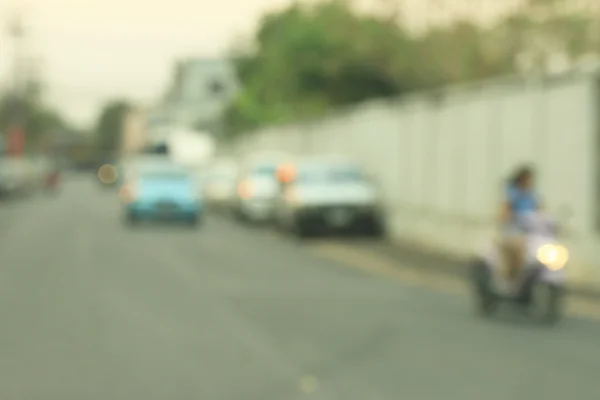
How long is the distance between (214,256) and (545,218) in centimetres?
1204

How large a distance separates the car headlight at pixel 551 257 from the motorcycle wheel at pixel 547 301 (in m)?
0.19

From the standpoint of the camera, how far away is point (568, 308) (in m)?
16.8

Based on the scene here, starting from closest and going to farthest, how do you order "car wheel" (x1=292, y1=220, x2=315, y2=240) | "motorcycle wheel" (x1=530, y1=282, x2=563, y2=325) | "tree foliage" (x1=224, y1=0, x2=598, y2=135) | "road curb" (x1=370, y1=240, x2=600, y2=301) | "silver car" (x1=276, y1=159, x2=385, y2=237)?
"motorcycle wheel" (x1=530, y1=282, x2=563, y2=325) → "road curb" (x1=370, y1=240, x2=600, y2=301) → "silver car" (x1=276, y1=159, x2=385, y2=237) → "car wheel" (x1=292, y1=220, x2=315, y2=240) → "tree foliage" (x1=224, y1=0, x2=598, y2=135)

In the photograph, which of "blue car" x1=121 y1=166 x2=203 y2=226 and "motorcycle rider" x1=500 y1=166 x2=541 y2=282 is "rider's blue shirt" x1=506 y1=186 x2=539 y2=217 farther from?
"blue car" x1=121 y1=166 x2=203 y2=226

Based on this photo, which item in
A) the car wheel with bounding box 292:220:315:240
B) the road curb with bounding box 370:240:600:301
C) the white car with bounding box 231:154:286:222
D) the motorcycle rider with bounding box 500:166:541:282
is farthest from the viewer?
the white car with bounding box 231:154:286:222

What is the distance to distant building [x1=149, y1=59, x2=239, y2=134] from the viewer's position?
98.5m

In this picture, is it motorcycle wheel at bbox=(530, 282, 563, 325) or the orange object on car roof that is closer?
motorcycle wheel at bbox=(530, 282, 563, 325)

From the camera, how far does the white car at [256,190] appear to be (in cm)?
3947

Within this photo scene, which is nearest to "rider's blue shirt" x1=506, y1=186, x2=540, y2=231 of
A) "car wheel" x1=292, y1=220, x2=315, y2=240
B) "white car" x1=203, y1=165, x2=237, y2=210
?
"car wheel" x1=292, y1=220, x2=315, y2=240

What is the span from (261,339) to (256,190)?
2659cm

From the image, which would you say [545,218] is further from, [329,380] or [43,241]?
[43,241]

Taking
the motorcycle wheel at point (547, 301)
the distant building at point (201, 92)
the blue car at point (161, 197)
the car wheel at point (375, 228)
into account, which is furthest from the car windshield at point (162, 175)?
the distant building at point (201, 92)

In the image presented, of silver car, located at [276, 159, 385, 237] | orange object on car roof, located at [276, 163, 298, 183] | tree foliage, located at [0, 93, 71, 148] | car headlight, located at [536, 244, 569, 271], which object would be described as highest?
car headlight, located at [536, 244, 569, 271]

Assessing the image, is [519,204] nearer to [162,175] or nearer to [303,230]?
[303,230]
